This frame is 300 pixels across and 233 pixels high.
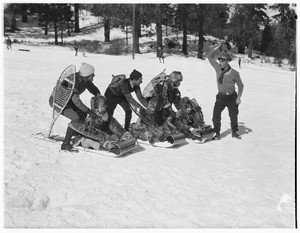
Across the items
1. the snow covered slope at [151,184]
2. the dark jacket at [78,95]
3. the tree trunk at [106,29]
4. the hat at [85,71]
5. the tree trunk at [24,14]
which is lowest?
the snow covered slope at [151,184]

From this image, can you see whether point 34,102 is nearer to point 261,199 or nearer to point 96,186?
point 96,186

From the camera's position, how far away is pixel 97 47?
42.2m

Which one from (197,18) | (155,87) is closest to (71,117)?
(155,87)

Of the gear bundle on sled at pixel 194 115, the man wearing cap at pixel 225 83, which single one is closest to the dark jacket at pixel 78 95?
the gear bundle on sled at pixel 194 115

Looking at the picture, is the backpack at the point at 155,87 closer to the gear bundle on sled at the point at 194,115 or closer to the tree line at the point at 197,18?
the gear bundle on sled at the point at 194,115

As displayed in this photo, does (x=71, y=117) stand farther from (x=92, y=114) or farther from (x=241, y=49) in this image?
(x=241, y=49)

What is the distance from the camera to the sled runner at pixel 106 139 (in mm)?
6902

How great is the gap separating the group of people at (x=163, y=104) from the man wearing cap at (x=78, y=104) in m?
0.03

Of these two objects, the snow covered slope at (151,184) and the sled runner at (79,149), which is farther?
the sled runner at (79,149)

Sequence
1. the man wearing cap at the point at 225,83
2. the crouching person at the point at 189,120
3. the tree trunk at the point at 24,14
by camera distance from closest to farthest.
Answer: the man wearing cap at the point at 225,83
the crouching person at the point at 189,120
the tree trunk at the point at 24,14

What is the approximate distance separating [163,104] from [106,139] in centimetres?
194

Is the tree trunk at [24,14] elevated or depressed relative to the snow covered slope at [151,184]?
elevated

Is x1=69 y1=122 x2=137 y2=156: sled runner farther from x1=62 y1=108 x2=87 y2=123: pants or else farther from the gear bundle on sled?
the gear bundle on sled

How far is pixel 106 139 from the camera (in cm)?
715
